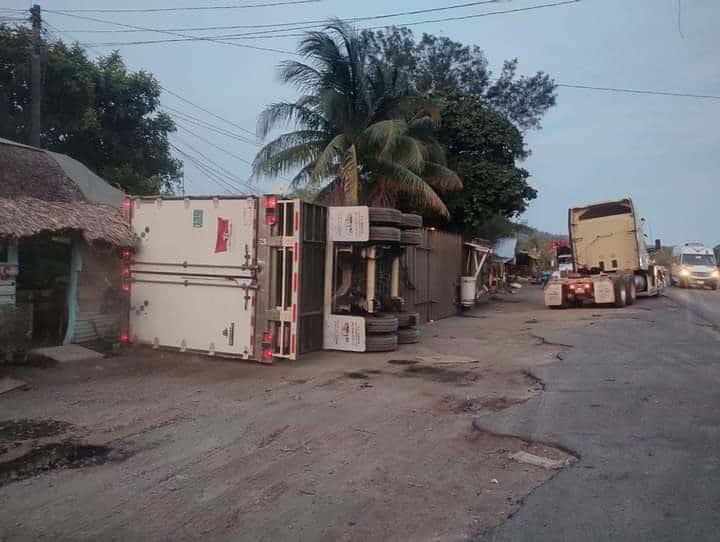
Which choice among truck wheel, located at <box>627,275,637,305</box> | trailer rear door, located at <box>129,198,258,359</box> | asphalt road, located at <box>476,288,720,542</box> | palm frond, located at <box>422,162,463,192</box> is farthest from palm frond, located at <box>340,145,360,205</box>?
truck wheel, located at <box>627,275,637,305</box>

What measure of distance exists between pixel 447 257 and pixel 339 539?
16.0 m

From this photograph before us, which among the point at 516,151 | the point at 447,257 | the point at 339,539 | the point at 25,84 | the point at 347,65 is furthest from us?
the point at 516,151

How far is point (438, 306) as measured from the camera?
62.0 feet

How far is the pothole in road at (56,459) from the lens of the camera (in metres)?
5.31

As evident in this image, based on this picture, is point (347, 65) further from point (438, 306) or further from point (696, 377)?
point (696, 377)

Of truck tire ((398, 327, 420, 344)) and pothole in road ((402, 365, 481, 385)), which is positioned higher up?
truck tire ((398, 327, 420, 344))

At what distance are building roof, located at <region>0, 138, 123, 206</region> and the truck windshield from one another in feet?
105

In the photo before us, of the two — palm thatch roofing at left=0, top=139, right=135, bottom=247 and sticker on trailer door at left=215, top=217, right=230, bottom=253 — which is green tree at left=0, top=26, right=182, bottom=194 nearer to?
palm thatch roofing at left=0, top=139, right=135, bottom=247

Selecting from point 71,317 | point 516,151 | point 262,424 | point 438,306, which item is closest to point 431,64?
point 516,151

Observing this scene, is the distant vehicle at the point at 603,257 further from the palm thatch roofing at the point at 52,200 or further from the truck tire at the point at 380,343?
the palm thatch roofing at the point at 52,200

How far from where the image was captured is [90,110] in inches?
896

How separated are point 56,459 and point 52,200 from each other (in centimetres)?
769

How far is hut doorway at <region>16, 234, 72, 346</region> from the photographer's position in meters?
11.1

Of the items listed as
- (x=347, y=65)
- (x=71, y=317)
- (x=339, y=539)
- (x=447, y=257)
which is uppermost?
(x=347, y=65)
